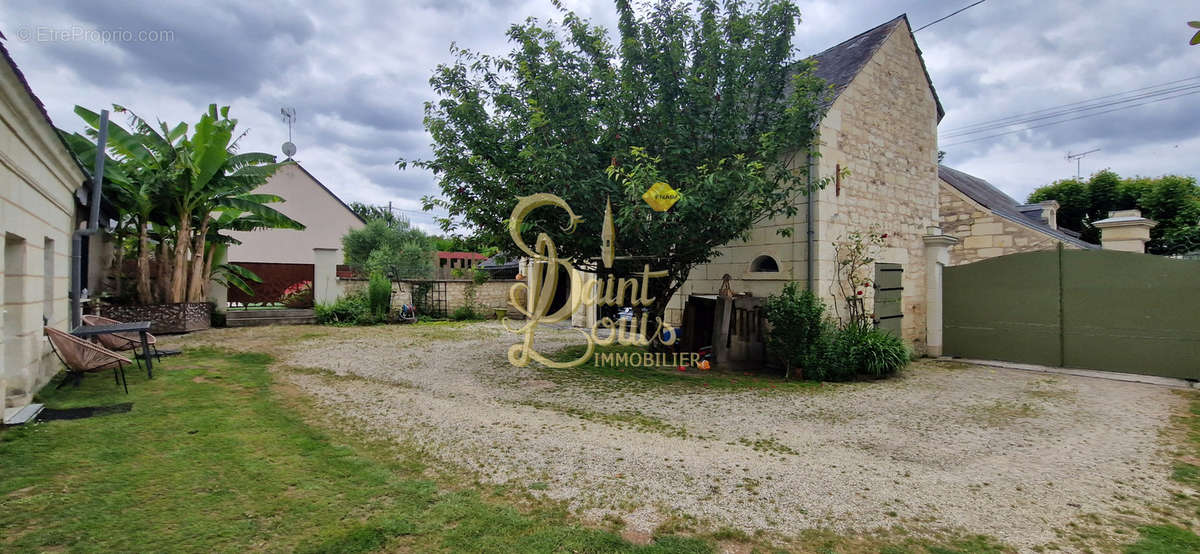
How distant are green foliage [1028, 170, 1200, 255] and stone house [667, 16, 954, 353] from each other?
42.6ft

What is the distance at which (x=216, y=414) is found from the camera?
4871 mm

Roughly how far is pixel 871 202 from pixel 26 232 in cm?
1144

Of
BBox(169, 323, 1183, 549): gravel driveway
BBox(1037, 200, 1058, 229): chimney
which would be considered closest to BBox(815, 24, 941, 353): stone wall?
BBox(169, 323, 1183, 549): gravel driveway

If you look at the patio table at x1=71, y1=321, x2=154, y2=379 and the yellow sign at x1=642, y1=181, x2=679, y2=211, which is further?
the yellow sign at x1=642, y1=181, x2=679, y2=211

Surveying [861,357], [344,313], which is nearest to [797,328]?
[861,357]

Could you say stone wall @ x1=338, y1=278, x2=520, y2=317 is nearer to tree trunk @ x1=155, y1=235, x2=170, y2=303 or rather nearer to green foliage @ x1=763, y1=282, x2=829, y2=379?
tree trunk @ x1=155, y1=235, x2=170, y2=303

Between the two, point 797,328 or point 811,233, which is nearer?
point 797,328

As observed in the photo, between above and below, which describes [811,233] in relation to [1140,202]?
below

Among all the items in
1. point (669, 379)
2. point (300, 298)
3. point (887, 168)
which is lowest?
point (669, 379)

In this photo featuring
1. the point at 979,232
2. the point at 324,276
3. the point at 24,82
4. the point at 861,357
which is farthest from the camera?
the point at 324,276

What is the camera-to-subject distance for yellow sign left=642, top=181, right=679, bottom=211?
22.3ft

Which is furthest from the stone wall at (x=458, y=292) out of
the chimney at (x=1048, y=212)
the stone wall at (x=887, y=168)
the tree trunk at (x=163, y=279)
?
the chimney at (x=1048, y=212)

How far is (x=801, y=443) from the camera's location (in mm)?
4480

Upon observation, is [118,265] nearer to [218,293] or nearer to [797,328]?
[218,293]
